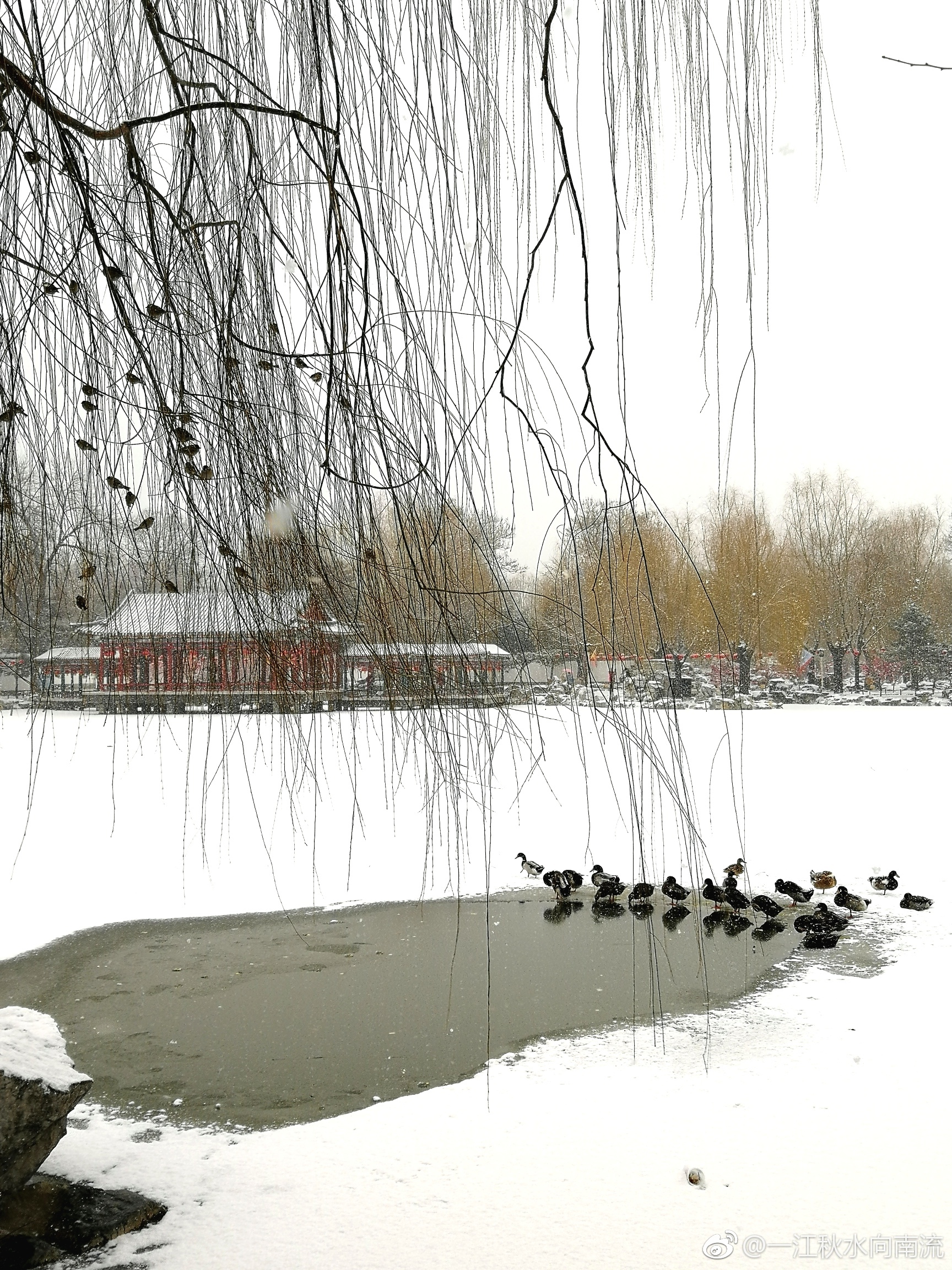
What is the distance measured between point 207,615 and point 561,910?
3.72m

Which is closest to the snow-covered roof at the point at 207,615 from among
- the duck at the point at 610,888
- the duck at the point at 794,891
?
the duck at the point at 610,888


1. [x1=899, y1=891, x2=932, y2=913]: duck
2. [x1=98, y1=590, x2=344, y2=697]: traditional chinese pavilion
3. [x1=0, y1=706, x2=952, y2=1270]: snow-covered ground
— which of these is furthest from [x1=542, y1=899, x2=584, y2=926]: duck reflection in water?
[x1=98, y1=590, x2=344, y2=697]: traditional chinese pavilion

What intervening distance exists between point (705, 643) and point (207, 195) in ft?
12.9

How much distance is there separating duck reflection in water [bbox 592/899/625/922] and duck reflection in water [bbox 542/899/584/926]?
82mm

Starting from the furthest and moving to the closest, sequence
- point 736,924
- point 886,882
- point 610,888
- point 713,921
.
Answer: point 886,882, point 610,888, point 736,924, point 713,921

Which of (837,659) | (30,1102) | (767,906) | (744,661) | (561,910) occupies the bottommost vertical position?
(561,910)

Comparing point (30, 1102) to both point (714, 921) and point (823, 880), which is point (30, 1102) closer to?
point (714, 921)

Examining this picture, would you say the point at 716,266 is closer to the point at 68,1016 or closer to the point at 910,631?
the point at 68,1016

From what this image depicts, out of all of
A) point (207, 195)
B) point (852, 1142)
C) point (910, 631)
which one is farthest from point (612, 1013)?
point (910, 631)

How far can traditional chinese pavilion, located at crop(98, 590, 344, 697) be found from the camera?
3.76 feet

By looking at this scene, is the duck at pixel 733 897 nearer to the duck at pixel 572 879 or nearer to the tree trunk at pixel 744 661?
the duck at pixel 572 879

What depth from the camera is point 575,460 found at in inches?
40.0

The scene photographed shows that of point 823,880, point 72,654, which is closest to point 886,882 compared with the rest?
point 823,880

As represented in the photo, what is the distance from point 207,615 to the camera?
1226 millimetres
